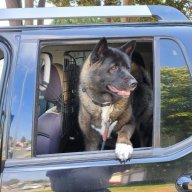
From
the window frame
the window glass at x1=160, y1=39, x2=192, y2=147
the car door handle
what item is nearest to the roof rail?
the window glass at x1=160, y1=39, x2=192, y2=147

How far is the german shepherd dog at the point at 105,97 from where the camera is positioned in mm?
2943

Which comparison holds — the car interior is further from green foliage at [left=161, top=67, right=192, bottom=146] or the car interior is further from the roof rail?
green foliage at [left=161, top=67, right=192, bottom=146]

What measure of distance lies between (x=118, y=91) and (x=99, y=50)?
32cm

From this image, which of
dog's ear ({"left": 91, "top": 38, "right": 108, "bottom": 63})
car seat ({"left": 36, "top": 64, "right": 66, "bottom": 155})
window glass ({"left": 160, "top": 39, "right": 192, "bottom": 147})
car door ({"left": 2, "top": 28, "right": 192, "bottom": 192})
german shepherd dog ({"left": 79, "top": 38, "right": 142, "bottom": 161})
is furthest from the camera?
german shepherd dog ({"left": 79, "top": 38, "right": 142, "bottom": 161})

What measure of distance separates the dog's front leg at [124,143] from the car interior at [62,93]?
129 millimetres

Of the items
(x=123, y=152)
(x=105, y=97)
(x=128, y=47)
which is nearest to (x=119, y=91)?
(x=105, y=97)

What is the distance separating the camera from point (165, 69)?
2.48m

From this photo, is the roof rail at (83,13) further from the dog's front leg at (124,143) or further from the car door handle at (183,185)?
the car door handle at (183,185)

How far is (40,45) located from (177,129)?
973 mm

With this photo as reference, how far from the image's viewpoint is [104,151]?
2.39 m

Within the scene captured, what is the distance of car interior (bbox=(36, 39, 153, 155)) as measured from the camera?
289 cm

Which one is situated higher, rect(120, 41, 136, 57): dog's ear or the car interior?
rect(120, 41, 136, 57): dog's ear

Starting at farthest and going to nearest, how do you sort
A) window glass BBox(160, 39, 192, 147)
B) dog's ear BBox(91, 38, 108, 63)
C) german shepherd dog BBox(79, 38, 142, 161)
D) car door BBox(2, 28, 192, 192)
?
german shepherd dog BBox(79, 38, 142, 161) → dog's ear BBox(91, 38, 108, 63) → window glass BBox(160, 39, 192, 147) → car door BBox(2, 28, 192, 192)

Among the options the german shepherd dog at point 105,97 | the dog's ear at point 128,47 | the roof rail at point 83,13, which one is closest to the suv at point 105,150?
the roof rail at point 83,13
